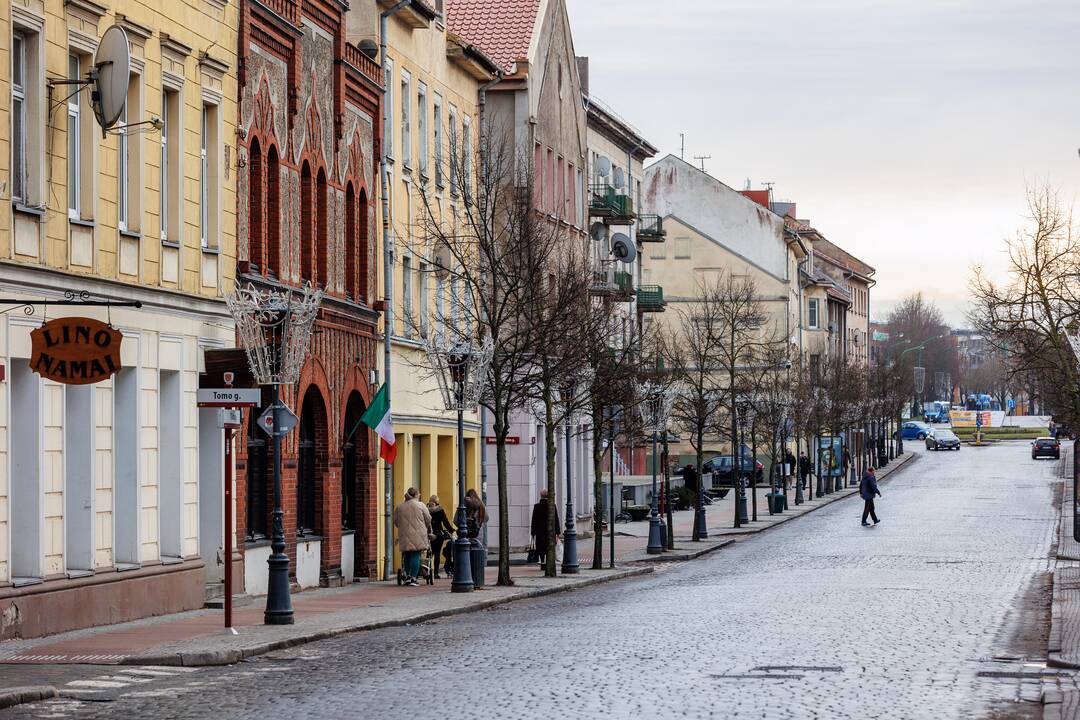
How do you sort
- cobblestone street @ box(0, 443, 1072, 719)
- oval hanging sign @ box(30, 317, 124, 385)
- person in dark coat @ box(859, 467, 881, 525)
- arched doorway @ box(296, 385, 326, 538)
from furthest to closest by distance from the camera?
person in dark coat @ box(859, 467, 881, 525) < arched doorway @ box(296, 385, 326, 538) < oval hanging sign @ box(30, 317, 124, 385) < cobblestone street @ box(0, 443, 1072, 719)

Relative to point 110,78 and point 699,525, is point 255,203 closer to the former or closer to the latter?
point 110,78

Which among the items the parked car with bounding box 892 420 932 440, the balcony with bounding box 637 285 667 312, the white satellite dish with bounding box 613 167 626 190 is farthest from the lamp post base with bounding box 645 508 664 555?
the parked car with bounding box 892 420 932 440

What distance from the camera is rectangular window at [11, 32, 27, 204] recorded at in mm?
20359

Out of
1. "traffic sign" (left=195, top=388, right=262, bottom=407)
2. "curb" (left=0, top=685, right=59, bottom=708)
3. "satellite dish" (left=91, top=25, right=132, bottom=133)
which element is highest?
"satellite dish" (left=91, top=25, right=132, bottom=133)

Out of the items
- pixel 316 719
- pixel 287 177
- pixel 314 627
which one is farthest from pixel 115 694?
pixel 287 177

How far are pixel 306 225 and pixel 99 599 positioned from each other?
10613 mm

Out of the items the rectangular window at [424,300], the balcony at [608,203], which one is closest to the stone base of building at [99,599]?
the rectangular window at [424,300]

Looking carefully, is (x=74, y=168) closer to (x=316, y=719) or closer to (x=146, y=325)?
(x=146, y=325)

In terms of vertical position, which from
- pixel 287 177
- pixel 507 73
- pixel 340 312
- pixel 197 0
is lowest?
pixel 340 312

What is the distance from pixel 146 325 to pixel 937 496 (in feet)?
179

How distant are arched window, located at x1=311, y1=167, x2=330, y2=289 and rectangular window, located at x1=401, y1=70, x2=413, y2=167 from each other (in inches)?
243

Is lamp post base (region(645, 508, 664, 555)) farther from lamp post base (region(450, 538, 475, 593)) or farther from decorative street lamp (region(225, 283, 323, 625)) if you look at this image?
decorative street lamp (region(225, 283, 323, 625))

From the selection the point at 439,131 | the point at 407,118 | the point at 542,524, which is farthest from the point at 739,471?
the point at 407,118

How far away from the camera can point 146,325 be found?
79.3 ft
